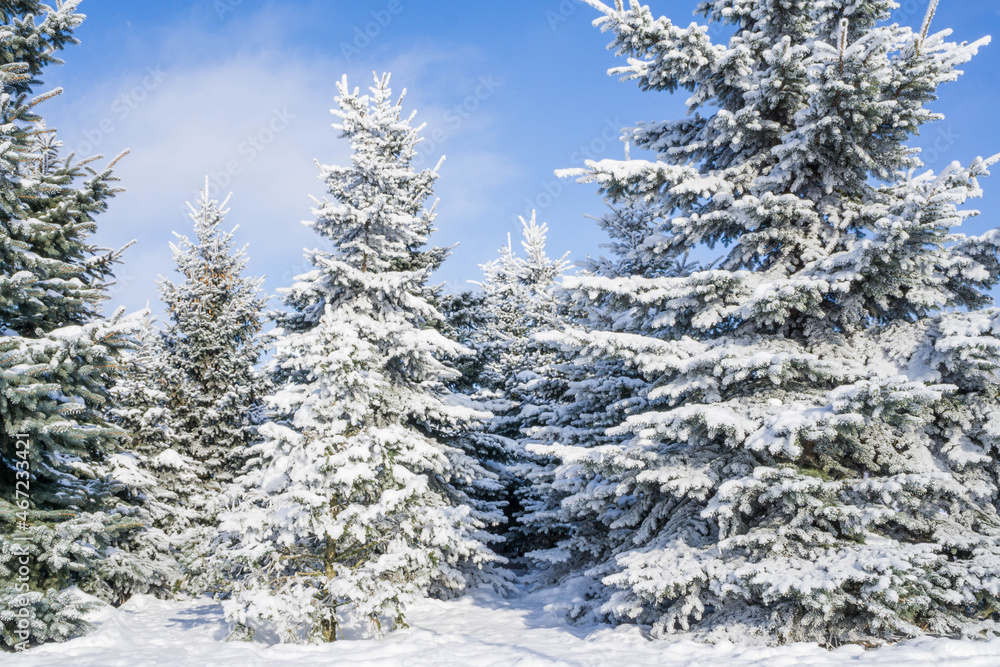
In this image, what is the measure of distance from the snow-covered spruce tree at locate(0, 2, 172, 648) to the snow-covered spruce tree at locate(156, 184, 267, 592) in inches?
193

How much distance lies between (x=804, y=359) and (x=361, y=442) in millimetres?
6423

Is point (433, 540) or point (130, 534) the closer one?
point (433, 540)

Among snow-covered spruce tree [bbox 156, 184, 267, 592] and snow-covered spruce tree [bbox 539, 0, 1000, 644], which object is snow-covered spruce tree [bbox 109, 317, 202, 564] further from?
snow-covered spruce tree [bbox 539, 0, 1000, 644]

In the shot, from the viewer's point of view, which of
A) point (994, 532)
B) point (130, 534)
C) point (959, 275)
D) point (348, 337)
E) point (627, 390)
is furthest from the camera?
point (130, 534)

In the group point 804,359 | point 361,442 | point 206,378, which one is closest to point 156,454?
point 206,378

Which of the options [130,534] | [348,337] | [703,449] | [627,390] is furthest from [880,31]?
[130,534]

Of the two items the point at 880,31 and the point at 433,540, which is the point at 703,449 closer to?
the point at 433,540

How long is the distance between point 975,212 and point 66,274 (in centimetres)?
1357

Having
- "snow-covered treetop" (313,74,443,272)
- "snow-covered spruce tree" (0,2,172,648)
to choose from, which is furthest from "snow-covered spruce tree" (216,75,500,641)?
"snow-covered spruce tree" (0,2,172,648)

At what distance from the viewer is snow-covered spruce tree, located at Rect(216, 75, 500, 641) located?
7934 millimetres

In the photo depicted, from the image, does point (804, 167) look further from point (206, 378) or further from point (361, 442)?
point (206, 378)

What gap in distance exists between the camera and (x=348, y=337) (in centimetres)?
886

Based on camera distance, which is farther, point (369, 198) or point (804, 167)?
point (369, 198)

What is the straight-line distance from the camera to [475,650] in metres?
7.14
